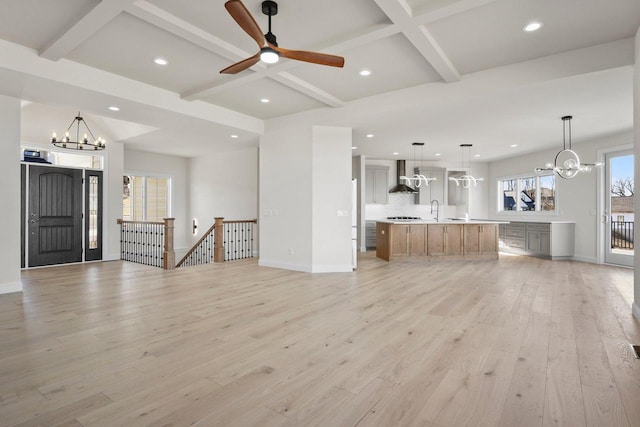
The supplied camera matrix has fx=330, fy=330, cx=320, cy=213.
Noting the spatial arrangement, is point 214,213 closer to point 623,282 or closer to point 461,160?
point 461,160

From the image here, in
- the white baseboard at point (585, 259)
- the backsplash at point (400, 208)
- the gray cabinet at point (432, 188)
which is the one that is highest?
the gray cabinet at point (432, 188)

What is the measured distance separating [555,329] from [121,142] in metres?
9.16

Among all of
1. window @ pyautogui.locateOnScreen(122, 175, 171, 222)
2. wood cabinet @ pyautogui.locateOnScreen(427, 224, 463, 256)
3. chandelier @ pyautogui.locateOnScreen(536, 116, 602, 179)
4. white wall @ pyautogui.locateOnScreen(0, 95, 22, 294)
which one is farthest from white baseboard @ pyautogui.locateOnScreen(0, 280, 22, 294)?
chandelier @ pyautogui.locateOnScreen(536, 116, 602, 179)

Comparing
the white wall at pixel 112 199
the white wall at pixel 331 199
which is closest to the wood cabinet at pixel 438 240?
the white wall at pixel 331 199

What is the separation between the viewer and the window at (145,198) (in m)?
9.45

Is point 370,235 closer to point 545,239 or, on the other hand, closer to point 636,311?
point 545,239

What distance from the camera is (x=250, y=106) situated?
596cm

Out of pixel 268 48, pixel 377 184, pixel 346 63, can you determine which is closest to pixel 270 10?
pixel 268 48

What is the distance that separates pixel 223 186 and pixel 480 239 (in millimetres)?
6922

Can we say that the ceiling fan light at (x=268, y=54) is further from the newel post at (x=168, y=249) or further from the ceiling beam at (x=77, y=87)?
the newel post at (x=168, y=249)

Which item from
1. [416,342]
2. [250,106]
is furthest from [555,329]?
[250,106]

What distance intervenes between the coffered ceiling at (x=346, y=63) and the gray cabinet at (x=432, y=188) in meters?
3.94

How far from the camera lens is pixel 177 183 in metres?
10.2

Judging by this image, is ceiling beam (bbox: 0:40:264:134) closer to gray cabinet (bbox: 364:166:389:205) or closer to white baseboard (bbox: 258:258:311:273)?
white baseboard (bbox: 258:258:311:273)
